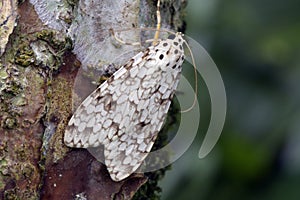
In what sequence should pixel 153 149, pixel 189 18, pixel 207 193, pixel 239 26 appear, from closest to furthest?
pixel 153 149 → pixel 207 193 → pixel 189 18 → pixel 239 26

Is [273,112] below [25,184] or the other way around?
below

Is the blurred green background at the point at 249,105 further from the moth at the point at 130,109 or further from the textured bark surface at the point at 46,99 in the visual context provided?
the textured bark surface at the point at 46,99

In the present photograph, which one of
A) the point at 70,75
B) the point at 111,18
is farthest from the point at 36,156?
the point at 111,18

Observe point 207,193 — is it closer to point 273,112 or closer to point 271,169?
point 271,169

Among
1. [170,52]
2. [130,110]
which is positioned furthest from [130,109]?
[170,52]

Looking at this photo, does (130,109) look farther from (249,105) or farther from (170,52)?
(249,105)

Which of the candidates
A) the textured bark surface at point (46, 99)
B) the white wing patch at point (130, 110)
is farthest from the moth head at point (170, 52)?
the textured bark surface at point (46, 99)

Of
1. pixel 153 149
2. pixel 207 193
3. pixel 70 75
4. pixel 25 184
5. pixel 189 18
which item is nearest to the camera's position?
pixel 25 184


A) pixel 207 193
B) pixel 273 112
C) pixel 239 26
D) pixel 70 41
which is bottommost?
pixel 207 193

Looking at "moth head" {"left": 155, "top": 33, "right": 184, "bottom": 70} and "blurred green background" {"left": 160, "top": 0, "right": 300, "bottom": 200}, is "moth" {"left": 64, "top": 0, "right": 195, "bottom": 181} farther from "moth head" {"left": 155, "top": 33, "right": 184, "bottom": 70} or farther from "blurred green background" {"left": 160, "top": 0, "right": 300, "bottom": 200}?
"blurred green background" {"left": 160, "top": 0, "right": 300, "bottom": 200}
